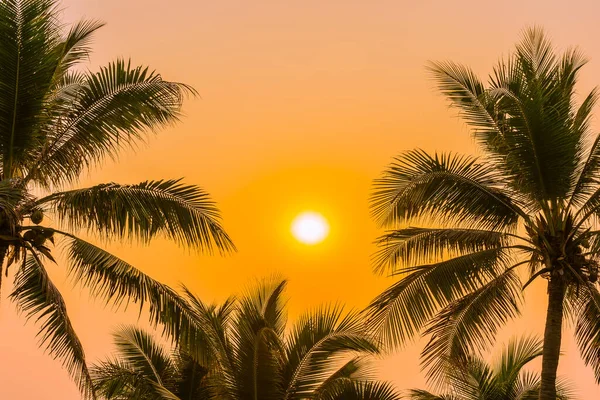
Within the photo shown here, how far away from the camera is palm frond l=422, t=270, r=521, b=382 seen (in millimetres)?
16328

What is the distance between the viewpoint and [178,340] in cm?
1449

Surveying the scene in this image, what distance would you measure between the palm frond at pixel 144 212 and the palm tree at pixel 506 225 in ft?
11.7

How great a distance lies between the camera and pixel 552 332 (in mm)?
16078

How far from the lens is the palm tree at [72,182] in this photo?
45.9 ft

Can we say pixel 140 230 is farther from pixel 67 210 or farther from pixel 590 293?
pixel 590 293

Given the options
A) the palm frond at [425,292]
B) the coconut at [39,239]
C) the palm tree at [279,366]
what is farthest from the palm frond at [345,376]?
the coconut at [39,239]

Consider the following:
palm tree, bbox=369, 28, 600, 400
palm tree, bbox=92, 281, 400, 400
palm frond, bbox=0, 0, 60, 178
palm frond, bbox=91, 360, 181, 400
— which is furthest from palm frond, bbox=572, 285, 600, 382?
palm frond, bbox=0, 0, 60, 178

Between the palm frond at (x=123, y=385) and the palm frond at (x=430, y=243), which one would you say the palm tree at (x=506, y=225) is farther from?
the palm frond at (x=123, y=385)

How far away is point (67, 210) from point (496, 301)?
7887 mm

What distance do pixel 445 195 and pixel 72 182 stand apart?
22.7 ft

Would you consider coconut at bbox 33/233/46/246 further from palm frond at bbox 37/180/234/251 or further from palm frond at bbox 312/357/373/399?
palm frond at bbox 312/357/373/399

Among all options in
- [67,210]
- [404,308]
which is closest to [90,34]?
[67,210]

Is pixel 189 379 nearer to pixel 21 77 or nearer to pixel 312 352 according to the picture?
pixel 312 352

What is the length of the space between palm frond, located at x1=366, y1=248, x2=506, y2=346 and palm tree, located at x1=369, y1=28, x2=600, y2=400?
2 cm
